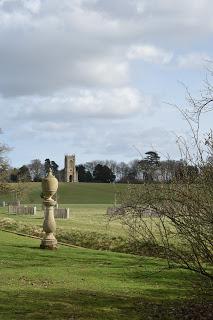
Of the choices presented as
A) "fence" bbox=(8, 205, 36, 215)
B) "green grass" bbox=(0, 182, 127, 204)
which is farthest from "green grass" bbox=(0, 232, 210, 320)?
"green grass" bbox=(0, 182, 127, 204)

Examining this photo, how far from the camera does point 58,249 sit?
19578mm

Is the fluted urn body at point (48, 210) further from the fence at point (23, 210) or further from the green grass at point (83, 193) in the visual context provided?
the green grass at point (83, 193)

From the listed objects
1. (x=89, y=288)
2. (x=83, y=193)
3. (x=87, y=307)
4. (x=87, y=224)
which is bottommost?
(x=87, y=307)

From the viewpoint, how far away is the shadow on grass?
28.2 ft

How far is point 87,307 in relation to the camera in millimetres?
9336

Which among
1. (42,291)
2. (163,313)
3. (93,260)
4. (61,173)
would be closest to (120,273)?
(93,260)

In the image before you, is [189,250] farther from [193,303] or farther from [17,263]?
[17,263]

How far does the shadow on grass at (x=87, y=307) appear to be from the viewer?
8.60m

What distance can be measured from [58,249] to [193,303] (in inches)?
398

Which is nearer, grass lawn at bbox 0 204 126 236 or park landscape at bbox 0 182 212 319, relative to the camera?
park landscape at bbox 0 182 212 319

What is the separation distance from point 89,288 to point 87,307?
2.01 m

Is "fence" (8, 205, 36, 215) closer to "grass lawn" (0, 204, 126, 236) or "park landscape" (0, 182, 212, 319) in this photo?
"grass lawn" (0, 204, 126, 236)

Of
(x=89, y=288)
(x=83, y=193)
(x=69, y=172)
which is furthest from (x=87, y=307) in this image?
(x=69, y=172)

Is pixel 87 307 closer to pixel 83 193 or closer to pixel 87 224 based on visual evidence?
pixel 87 224
